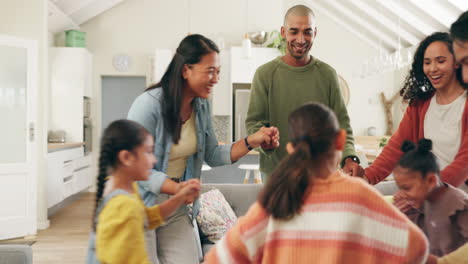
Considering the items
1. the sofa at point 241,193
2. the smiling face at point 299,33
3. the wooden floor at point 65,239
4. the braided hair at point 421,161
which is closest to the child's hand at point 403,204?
the braided hair at point 421,161

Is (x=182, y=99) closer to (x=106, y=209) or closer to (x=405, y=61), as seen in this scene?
(x=106, y=209)

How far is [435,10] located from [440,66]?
510cm

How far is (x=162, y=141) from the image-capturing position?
179 centimetres

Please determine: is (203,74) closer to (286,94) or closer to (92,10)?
(286,94)

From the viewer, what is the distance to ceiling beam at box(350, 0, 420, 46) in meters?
7.33

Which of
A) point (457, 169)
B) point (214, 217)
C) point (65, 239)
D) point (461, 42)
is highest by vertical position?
point (461, 42)

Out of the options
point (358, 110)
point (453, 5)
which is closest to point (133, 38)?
point (358, 110)

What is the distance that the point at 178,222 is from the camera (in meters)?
1.90

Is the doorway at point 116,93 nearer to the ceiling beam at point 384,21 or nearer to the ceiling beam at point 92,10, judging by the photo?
the ceiling beam at point 92,10

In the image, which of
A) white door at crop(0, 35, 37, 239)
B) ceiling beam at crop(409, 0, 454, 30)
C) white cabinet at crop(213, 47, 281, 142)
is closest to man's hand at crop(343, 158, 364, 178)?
white door at crop(0, 35, 37, 239)

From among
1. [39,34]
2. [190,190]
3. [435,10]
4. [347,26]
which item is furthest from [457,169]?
[347,26]

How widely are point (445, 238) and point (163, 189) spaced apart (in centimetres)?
88

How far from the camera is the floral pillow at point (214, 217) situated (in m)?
3.25

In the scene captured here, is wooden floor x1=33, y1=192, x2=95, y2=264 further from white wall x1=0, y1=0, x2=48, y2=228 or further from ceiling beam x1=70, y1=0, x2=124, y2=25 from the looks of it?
ceiling beam x1=70, y1=0, x2=124, y2=25
